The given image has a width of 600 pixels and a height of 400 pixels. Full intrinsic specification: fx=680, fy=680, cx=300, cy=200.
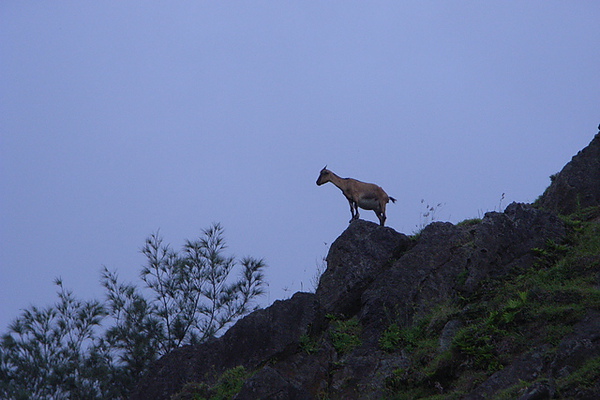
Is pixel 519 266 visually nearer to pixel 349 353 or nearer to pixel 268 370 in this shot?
pixel 349 353

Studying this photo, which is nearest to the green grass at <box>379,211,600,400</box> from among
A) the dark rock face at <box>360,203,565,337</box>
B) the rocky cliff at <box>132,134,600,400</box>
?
the rocky cliff at <box>132,134,600,400</box>

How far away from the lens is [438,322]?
1299 centimetres

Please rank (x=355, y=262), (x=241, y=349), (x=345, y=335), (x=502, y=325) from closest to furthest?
(x=502, y=325) < (x=345, y=335) < (x=241, y=349) < (x=355, y=262)

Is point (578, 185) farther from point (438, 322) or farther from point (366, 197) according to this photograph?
point (366, 197)

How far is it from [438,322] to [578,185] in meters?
6.20

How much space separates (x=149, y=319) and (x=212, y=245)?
2.97 meters

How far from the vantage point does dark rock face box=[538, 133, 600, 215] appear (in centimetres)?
1647

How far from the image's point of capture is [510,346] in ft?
36.5

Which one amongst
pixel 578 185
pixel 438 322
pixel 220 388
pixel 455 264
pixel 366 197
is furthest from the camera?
pixel 366 197

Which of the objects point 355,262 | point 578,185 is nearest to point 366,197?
point 355,262

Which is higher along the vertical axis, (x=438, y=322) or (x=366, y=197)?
(x=366, y=197)

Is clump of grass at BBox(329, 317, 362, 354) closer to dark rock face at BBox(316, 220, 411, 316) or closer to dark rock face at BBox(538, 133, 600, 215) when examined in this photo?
dark rock face at BBox(316, 220, 411, 316)

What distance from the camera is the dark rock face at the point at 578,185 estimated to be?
648 inches

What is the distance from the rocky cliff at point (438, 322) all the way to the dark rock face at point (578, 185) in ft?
0.10
